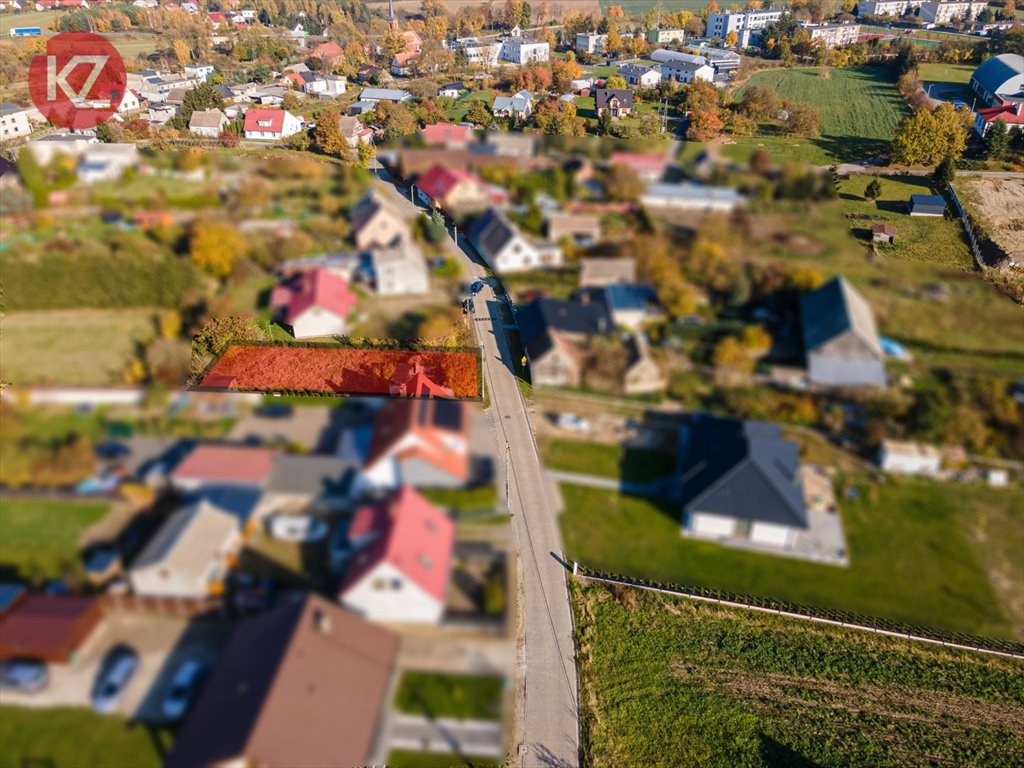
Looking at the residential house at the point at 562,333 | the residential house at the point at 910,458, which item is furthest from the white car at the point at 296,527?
the residential house at the point at 910,458

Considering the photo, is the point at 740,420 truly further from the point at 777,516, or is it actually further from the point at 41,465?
the point at 41,465

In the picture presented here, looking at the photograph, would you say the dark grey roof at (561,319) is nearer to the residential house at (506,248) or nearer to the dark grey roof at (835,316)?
the residential house at (506,248)

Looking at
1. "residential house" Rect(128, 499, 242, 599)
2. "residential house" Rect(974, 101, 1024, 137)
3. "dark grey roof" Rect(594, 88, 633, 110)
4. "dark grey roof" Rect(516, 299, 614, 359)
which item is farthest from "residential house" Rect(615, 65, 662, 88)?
"residential house" Rect(128, 499, 242, 599)

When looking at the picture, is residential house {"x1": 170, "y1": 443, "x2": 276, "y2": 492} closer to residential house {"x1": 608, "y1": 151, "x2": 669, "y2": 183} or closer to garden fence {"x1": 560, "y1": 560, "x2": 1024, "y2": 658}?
residential house {"x1": 608, "y1": 151, "x2": 669, "y2": 183}

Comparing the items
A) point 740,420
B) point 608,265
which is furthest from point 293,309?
point 740,420

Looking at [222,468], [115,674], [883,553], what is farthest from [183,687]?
[883,553]

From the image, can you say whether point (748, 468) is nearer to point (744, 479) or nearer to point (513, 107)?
point (744, 479)
